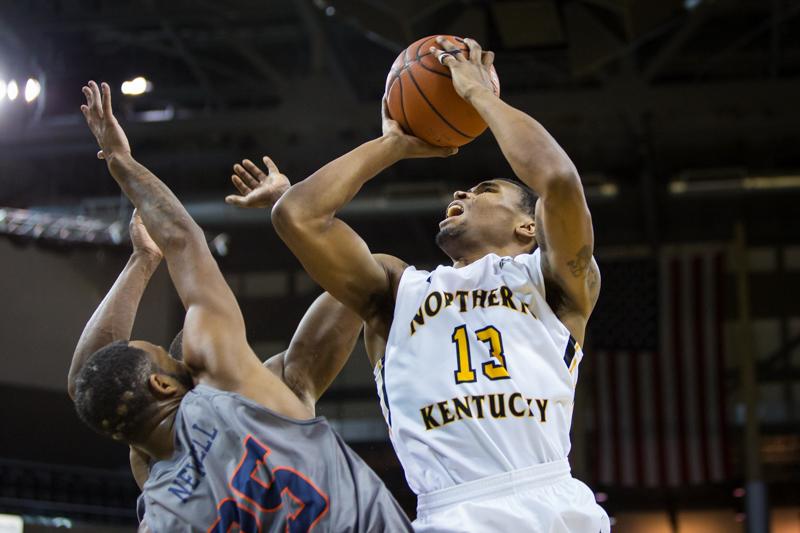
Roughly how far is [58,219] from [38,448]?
2995mm

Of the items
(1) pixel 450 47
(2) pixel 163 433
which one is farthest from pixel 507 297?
(2) pixel 163 433

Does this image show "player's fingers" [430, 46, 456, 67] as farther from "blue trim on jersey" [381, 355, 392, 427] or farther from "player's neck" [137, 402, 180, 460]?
"player's neck" [137, 402, 180, 460]

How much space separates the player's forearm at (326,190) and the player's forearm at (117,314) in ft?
2.42

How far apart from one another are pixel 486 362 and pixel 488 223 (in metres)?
0.54

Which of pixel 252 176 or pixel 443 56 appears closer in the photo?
pixel 443 56

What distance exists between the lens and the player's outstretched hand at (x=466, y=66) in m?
3.21

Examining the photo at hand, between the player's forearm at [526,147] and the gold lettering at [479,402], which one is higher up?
the player's forearm at [526,147]

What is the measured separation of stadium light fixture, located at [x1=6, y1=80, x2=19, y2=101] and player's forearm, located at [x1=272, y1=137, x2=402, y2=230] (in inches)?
320

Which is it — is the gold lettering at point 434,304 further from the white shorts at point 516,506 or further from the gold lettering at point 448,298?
the white shorts at point 516,506

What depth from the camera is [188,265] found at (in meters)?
3.01

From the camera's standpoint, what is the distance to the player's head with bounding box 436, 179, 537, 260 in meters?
3.39

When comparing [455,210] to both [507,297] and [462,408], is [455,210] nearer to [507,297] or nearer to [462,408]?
[507,297]

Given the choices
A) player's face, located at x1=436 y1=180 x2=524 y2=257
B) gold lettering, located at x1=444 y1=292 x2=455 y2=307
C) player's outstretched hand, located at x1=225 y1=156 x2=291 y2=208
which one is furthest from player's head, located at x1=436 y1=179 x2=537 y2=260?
player's outstretched hand, located at x1=225 y1=156 x2=291 y2=208

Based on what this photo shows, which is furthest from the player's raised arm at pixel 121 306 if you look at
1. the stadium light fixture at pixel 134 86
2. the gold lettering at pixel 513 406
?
the stadium light fixture at pixel 134 86
